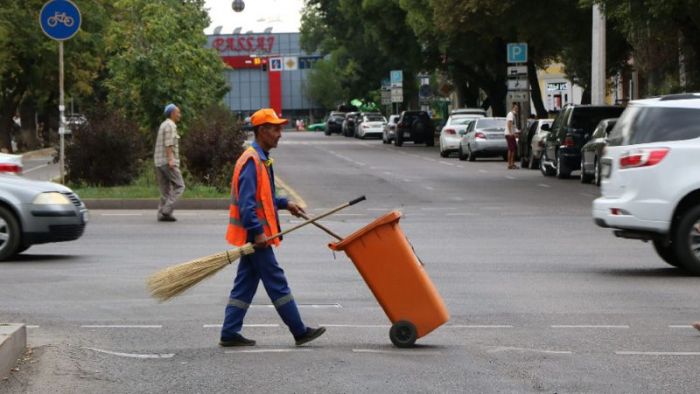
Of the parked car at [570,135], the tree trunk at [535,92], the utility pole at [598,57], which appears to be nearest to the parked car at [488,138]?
the utility pole at [598,57]

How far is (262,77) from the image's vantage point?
166 m

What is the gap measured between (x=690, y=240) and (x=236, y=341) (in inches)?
249

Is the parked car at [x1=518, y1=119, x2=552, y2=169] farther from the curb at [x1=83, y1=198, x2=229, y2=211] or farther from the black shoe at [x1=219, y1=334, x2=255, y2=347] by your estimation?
the black shoe at [x1=219, y1=334, x2=255, y2=347]

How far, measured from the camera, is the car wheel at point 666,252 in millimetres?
15188

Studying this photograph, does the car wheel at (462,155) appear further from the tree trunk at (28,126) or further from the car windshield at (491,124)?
the tree trunk at (28,126)

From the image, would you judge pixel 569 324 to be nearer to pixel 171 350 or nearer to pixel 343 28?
pixel 171 350

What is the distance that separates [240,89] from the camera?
165500 mm

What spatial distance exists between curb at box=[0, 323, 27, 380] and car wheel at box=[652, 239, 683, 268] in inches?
300

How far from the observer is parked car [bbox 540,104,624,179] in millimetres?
34316

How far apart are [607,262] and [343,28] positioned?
6438cm

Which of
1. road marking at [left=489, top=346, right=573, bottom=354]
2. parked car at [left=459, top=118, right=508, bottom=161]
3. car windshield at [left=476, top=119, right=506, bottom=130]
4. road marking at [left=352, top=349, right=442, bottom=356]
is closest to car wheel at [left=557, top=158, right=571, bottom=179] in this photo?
parked car at [left=459, top=118, right=508, bottom=161]

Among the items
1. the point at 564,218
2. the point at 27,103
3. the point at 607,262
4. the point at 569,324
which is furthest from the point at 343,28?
the point at 569,324

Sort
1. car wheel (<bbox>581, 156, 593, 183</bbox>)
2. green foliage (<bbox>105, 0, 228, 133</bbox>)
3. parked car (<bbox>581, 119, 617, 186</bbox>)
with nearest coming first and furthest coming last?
parked car (<bbox>581, 119, 617, 186</bbox>) < green foliage (<bbox>105, 0, 228, 133</bbox>) < car wheel (<bbox>581, 156, 593, 183</bbox>)

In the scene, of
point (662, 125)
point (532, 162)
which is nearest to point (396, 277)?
point (662, 125)
